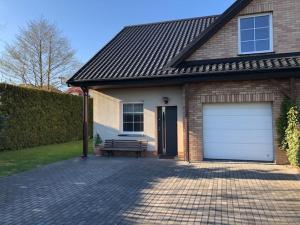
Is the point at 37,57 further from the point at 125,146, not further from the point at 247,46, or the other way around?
the point at 247,46

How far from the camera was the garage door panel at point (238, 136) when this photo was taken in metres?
12.0

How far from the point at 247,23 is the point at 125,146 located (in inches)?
282

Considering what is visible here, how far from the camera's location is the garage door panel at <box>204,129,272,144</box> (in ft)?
39.3

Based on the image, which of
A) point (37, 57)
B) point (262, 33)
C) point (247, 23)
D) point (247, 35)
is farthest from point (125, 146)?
point (37, 57)

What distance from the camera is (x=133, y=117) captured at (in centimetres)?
1423

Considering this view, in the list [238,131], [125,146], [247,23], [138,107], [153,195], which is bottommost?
[153,195]

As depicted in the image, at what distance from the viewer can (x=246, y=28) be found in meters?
12.4

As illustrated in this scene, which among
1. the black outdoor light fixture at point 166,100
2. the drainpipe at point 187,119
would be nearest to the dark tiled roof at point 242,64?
the drainpipe at point 187,119

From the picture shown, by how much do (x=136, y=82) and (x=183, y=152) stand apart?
11.5ft

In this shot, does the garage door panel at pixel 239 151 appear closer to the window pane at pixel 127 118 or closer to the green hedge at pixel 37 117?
the window pane at pixel 127 118

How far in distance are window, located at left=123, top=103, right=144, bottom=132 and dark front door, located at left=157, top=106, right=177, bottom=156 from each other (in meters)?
0.85

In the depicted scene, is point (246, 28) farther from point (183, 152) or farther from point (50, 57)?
point (50, 57)

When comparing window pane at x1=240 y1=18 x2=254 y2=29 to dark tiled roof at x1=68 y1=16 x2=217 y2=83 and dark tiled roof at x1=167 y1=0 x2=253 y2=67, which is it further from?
dark tiled roof at x1=68 y1=16 x2=217 y2=83

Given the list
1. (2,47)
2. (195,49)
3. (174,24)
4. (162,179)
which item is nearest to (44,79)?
(2,47)
